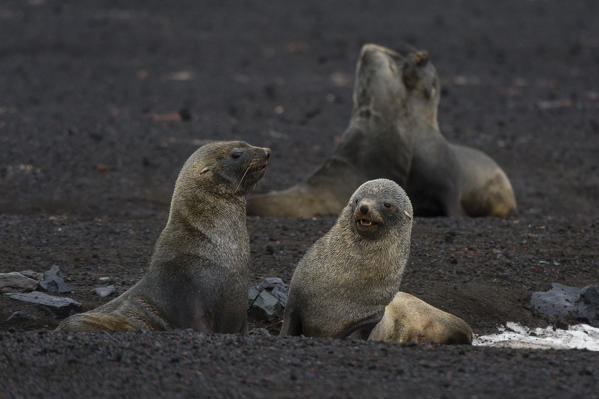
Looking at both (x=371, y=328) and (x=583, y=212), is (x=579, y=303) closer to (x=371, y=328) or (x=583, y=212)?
(x=371, y=328)

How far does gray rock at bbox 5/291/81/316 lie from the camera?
22.1ft

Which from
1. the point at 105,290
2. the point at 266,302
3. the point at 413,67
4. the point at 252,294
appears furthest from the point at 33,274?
the point at 413,67

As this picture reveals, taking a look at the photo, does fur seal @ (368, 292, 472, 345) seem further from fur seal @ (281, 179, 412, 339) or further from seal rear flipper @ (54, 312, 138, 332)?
seal rear flipper @ (54, 312, 138, 332)

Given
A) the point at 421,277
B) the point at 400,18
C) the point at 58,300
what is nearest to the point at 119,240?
the point at 58,300

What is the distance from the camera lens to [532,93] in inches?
672

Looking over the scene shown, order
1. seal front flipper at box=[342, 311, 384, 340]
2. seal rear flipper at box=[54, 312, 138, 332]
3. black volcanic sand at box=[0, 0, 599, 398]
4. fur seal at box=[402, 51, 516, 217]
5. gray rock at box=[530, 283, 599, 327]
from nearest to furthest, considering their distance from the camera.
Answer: black volcanic sand at box=[0, 0, 599, 398], seal rear flipper at box=[54, 312, 138, 332], seal front flipper at box=[342, 311, 384, 340], gray rock at box=[530, 283, 599, 327], fur seal at box=[402, 51, 516, 217]

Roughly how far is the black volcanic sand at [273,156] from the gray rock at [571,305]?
0.09 m

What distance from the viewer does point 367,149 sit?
10.6 meters

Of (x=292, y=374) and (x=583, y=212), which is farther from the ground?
(x=292, y=374)

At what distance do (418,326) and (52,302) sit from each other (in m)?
2.29

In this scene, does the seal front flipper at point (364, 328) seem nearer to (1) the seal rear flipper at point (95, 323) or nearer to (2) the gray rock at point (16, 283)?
(1) the seal rear flipper at point (95, 323)

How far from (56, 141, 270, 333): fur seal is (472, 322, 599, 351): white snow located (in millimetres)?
1632

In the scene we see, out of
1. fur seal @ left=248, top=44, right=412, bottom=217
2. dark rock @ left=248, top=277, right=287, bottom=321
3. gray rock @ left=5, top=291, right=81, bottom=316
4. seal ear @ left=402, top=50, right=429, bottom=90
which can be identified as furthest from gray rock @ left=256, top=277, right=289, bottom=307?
seal ear @ left=402, top=50, right=429, bottom=90

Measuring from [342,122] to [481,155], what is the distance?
398 centimetres
